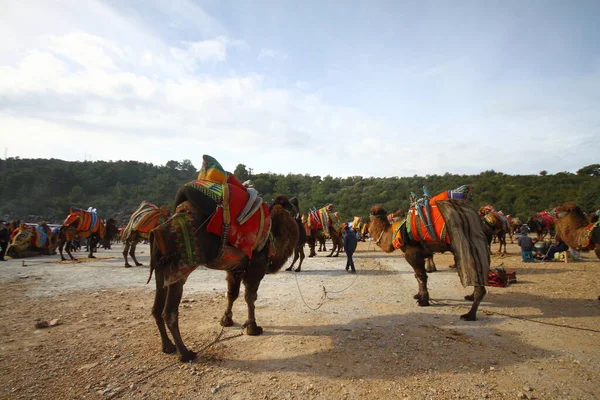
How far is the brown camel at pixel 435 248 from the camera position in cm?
563

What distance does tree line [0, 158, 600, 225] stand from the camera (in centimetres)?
4750

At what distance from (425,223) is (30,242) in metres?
21.6

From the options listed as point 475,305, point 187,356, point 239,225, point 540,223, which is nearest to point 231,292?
point 187,356

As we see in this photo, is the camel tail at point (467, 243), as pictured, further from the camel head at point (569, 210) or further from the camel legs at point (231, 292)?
the camel head at point (569, 210)

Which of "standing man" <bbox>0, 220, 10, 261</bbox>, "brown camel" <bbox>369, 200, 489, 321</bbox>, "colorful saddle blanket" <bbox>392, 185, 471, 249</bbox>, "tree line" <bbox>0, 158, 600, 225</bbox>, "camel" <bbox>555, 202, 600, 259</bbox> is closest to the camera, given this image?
"brown camel" <bbox>369, 200, 489, 321</bbox>

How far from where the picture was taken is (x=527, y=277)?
31.5 ft

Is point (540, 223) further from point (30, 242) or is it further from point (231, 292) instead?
point (30, 242)

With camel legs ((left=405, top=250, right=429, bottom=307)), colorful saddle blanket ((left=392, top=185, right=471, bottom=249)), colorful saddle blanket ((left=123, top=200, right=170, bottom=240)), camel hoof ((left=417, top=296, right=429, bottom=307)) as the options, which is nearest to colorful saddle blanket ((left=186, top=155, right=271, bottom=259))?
colorful saddle blanket ((left=392, top=185, right=471, bottom=249))

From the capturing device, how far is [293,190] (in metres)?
72.2

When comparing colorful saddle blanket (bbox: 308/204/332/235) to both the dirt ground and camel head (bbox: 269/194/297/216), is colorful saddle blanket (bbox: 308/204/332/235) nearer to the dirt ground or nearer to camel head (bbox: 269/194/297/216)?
the dirt ground

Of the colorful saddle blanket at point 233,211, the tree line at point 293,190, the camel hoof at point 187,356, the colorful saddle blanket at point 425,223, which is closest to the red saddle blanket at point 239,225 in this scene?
the colorful saddle blanket at point 233,211

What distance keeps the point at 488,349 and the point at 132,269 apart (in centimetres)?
1227

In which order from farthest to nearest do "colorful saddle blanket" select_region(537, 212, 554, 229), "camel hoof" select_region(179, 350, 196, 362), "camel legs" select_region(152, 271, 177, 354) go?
"colorful saddle blanket" select_region(537, 212, 554, 229), "camel legs" select_region(152, 271, 177, 354), "camel hoof" select_region(179, 350, 196, 362)

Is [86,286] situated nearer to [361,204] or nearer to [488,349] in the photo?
[488,349]
